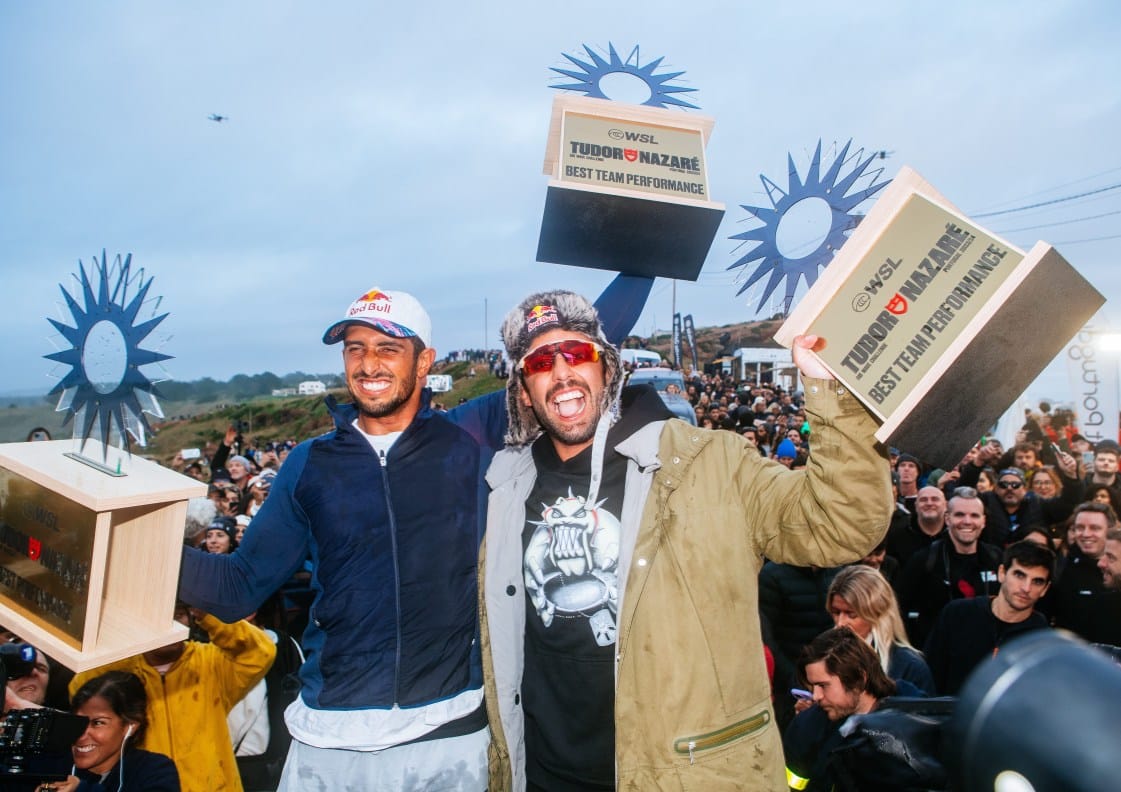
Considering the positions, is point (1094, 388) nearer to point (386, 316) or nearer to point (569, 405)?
point (569, 405)

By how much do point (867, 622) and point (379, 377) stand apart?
106 inches

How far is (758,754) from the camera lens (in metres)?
1.89

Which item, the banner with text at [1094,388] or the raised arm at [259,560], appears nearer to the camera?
the raised arm at [259,560]

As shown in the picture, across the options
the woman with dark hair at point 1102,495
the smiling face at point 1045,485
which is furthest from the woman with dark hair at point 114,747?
the smiling face at point 1045,485

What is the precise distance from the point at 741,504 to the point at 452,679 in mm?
1121

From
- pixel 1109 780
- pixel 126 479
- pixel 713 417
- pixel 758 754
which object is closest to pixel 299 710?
pixel 126 479

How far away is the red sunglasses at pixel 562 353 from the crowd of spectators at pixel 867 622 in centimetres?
62

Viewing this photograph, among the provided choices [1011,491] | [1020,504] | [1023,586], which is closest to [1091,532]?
[1023,586]

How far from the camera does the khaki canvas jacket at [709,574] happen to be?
5.74 ft

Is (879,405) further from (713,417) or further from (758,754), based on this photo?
(713,417)

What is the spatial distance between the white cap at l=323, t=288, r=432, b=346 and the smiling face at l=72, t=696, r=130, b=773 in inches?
71.6

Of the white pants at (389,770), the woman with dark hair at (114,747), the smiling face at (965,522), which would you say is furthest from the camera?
the smiling face at (965,522)

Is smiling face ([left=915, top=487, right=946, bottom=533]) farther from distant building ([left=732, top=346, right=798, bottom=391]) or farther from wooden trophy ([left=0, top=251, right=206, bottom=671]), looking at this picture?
distant building ([left=732, top=346, right=798, bottom=391])

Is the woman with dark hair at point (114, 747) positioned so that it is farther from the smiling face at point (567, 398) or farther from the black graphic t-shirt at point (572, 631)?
the smiling face at point (567, 398)
